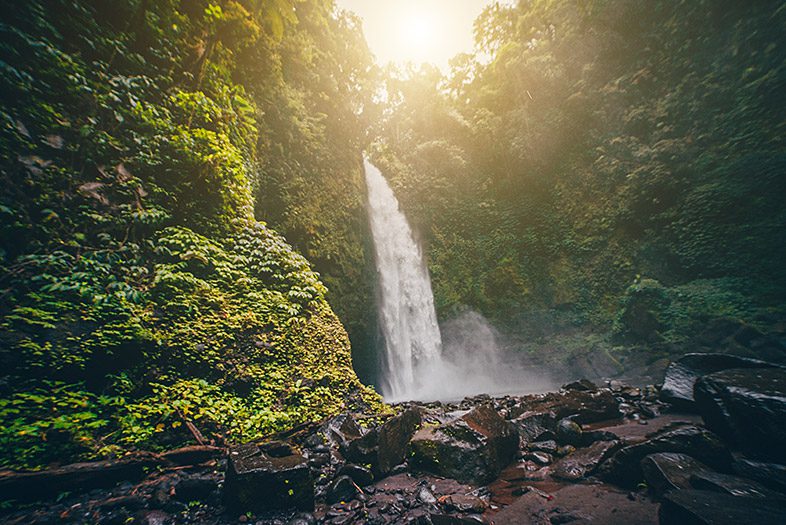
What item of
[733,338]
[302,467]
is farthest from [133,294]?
[733,338]

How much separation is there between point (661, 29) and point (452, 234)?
47.8ft

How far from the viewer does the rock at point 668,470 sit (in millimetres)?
2659

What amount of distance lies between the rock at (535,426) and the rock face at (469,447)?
522 millimetres

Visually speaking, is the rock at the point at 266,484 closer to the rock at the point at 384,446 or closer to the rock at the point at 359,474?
the rock at the point at 359,474

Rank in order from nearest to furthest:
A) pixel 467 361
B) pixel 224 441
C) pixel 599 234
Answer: pixel 224 441 → pixel 599 234 → pixel 467 361

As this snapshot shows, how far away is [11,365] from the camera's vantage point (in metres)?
3.08

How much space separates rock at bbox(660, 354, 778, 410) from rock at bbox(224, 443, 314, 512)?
22.0ft

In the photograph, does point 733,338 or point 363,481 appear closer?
point 363,481

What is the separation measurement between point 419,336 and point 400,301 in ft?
8.34

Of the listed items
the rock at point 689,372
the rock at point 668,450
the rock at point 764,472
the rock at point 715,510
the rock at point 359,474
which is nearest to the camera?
the rock at point 715,510

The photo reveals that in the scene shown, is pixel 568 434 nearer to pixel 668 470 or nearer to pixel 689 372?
pixel 668 470

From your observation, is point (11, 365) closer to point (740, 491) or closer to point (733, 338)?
point (740, 491)

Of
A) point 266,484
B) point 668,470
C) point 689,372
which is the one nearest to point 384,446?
point 266,484

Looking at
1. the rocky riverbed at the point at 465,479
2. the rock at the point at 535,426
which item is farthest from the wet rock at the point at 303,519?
the rock at the point at 535,426
